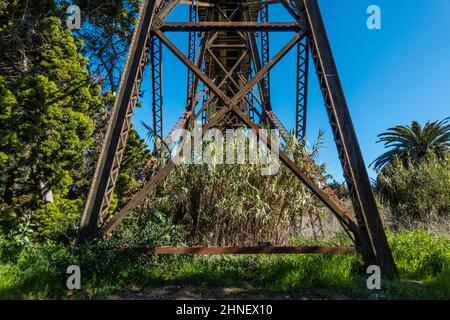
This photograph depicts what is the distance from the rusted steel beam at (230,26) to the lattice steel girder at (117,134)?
37cm

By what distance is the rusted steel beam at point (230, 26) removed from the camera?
15.0 feet

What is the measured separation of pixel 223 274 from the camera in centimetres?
382

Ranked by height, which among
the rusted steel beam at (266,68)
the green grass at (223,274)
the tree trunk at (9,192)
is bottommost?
the green grass at (223,274)

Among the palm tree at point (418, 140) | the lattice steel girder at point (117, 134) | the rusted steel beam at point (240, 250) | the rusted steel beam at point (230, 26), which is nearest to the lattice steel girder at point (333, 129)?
the lattice steel girder at point (117, 134)

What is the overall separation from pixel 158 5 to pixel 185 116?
135 inches

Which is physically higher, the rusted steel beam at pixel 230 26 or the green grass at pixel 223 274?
the rusted steel beam at pixel 230 26

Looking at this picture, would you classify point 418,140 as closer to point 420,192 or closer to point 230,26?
point 420,192

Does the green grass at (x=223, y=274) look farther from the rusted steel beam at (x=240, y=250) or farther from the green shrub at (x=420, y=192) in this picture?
the green shrub at (x=420, y=192)

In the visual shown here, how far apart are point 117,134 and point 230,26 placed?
2.38m

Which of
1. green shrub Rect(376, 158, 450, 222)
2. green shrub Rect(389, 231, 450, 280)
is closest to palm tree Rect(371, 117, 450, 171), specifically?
green shrub Rect(376, 158, 450, 222)

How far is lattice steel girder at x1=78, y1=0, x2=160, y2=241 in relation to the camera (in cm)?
397

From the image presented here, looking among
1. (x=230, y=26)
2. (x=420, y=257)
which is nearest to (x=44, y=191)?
(x=230, y=26)

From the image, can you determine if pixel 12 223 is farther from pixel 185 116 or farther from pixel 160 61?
pixel 160 61
